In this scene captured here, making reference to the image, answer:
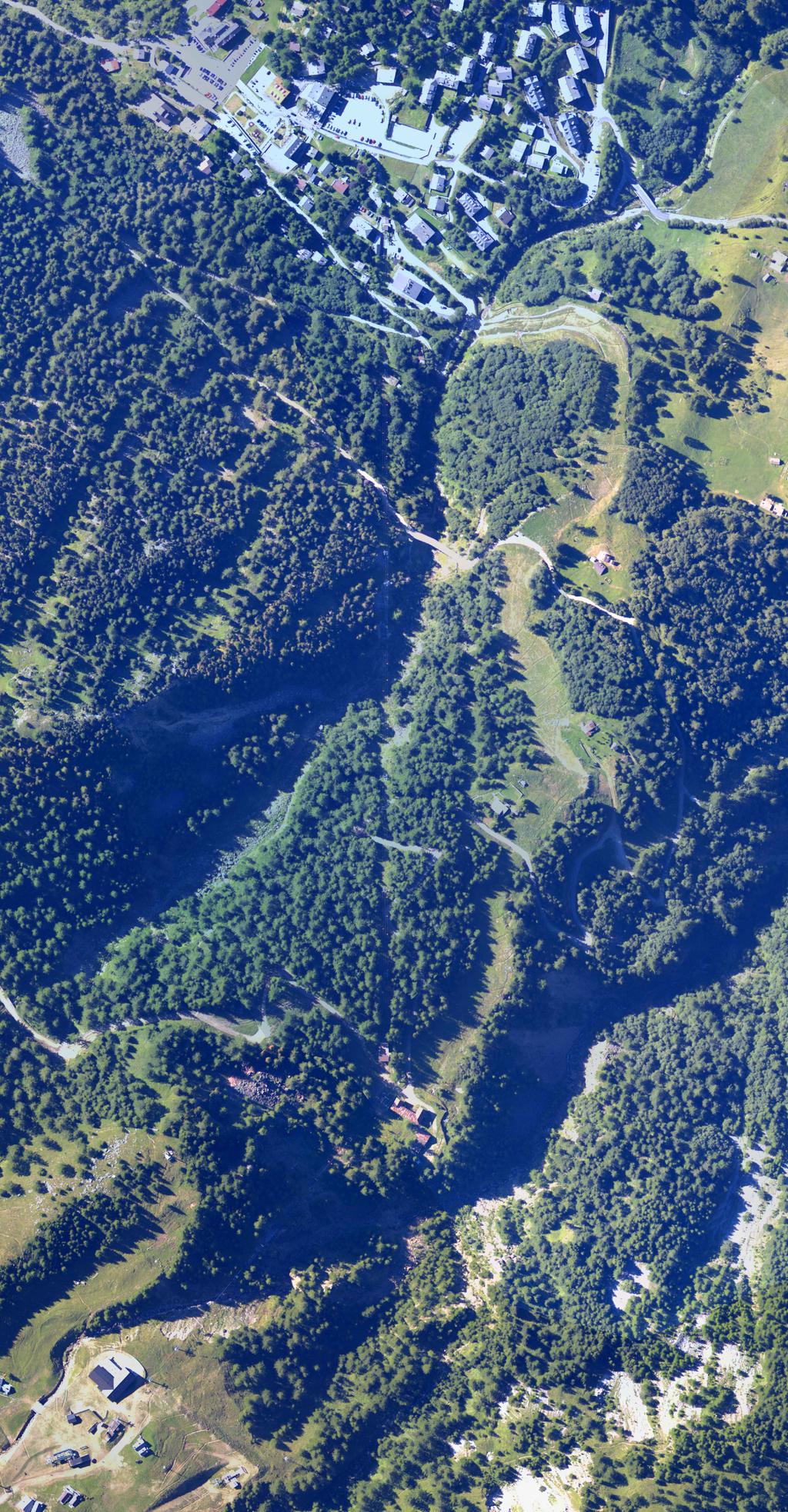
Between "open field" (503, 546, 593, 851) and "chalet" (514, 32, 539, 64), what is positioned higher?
"chalet" (514, 32, 539, 64)

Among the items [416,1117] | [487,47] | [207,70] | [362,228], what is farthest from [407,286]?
[416,1117]

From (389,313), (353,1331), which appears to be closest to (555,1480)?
(353,1331)

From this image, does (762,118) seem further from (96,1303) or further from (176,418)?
(96,1303)

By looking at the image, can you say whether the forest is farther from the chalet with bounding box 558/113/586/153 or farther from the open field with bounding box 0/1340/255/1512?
the chalet with bounding box 558/113/586/153

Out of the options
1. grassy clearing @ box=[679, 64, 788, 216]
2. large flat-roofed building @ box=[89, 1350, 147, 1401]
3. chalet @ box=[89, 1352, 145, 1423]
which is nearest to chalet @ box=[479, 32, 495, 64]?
grassy clearing @ box=[679, 64, 788, 216]

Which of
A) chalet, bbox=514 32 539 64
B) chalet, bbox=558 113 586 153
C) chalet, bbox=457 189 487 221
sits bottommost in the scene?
chalet, bbox=457 189 487 221

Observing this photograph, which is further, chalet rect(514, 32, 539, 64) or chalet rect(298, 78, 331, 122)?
chalet rect(298, 78, 331, 122)

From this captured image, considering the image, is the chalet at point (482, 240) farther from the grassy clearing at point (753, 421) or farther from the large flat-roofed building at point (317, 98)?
the grassy clearing at point (753, 421)
